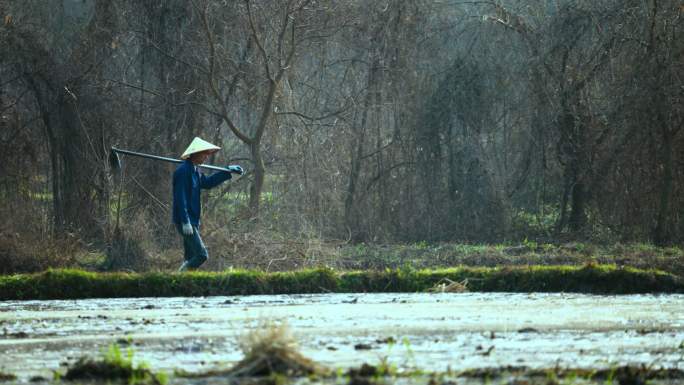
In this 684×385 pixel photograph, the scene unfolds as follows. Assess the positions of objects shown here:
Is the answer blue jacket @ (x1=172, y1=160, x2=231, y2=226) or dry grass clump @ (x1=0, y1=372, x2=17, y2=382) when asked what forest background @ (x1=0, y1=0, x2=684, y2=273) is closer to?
blue jacket @ (x1=172, y1=160, x2=231, y2=226)

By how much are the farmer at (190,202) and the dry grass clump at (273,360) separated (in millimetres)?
8099

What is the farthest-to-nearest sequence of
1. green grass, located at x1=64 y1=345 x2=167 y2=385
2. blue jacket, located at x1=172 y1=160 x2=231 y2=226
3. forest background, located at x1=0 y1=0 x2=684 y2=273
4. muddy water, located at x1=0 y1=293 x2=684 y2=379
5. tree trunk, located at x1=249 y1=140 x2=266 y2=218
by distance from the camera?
forest background, located at x1=0 y1=0 x2=684 y2=273 → tree trunk, located at x1=249 y1=140 x2=266 y2=218 → blue jacket, located at x1=172 y1=160 x2=231 y2=226 → muddy water, located at x1=0 y1=293 x2=684 y2=379 → green grass, located at x1=64 y1=345 x2=167 y2=385

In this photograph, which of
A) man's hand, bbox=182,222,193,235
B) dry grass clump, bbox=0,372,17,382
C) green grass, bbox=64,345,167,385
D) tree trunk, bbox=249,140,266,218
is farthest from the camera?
tree trunk, bbox=249,140,266,218

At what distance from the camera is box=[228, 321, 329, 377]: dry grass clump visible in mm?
7176

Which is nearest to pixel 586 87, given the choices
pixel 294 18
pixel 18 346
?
pixel 294 18

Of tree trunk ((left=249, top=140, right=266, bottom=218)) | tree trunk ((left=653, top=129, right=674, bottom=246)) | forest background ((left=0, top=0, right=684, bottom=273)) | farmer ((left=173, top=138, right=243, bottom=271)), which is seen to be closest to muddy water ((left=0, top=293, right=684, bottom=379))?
farmer ((left=173, top=138, right=243, bottom=271))

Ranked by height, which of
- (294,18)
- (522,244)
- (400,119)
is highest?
(294,18)

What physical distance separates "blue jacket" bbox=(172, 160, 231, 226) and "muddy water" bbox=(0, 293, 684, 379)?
1.70 m

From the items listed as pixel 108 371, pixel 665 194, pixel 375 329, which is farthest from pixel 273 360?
pixel 665 194

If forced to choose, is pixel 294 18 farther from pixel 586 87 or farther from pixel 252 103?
pixel 586 87

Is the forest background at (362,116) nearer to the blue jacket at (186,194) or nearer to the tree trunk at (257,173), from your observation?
the tree trunk at (257,173)

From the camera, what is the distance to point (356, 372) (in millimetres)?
7074

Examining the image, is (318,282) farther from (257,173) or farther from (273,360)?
(257,173)

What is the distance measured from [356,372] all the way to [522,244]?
16.8m
